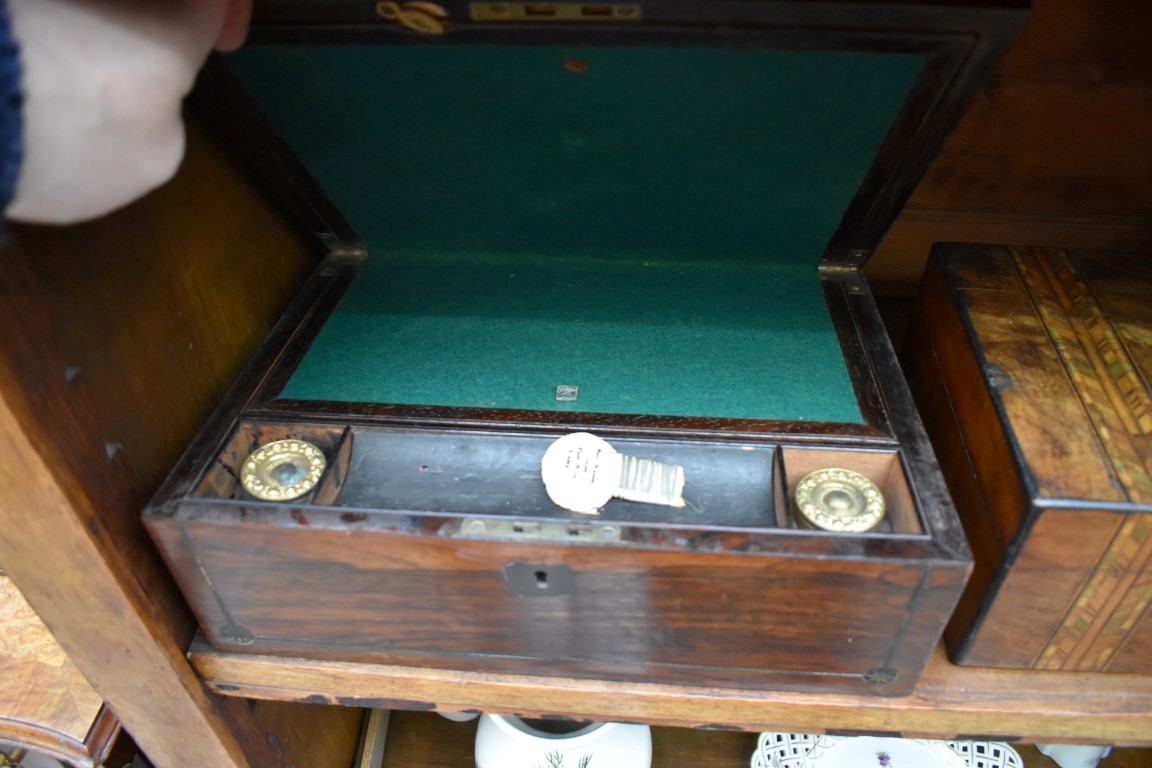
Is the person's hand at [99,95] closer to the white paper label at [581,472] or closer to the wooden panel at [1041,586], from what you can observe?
the white paper label at [581,472]

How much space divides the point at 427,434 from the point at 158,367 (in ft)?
0.98

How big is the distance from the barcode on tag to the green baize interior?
0.27ft

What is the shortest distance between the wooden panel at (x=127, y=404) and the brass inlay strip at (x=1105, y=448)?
37.9 inches

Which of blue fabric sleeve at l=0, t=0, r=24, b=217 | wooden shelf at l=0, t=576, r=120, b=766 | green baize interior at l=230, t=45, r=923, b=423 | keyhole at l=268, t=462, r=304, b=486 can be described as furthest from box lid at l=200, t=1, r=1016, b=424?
wooden shelf at l=0, t=576, r=120, b=766

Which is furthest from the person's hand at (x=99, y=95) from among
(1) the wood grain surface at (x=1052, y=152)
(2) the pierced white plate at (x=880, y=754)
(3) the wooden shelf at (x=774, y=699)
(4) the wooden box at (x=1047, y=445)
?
(2) the pierced white plate at (x=880, y=754)

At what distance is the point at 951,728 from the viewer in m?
0.86

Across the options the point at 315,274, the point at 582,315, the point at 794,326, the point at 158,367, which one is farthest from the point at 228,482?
the point at 794,326

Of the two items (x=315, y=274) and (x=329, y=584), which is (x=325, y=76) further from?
(x=329, y=584)

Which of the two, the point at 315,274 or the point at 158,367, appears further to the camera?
the point at 315,274

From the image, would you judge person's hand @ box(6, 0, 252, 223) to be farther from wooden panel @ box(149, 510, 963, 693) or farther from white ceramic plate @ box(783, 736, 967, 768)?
white ceramic plate @ box(783, 736, 967, 768)

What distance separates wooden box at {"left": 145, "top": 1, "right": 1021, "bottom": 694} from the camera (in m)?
0.73

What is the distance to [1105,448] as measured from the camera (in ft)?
2.47

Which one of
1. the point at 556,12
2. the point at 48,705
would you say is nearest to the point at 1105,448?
the point at 556,12

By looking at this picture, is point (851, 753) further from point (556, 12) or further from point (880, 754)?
point (556, 12)
